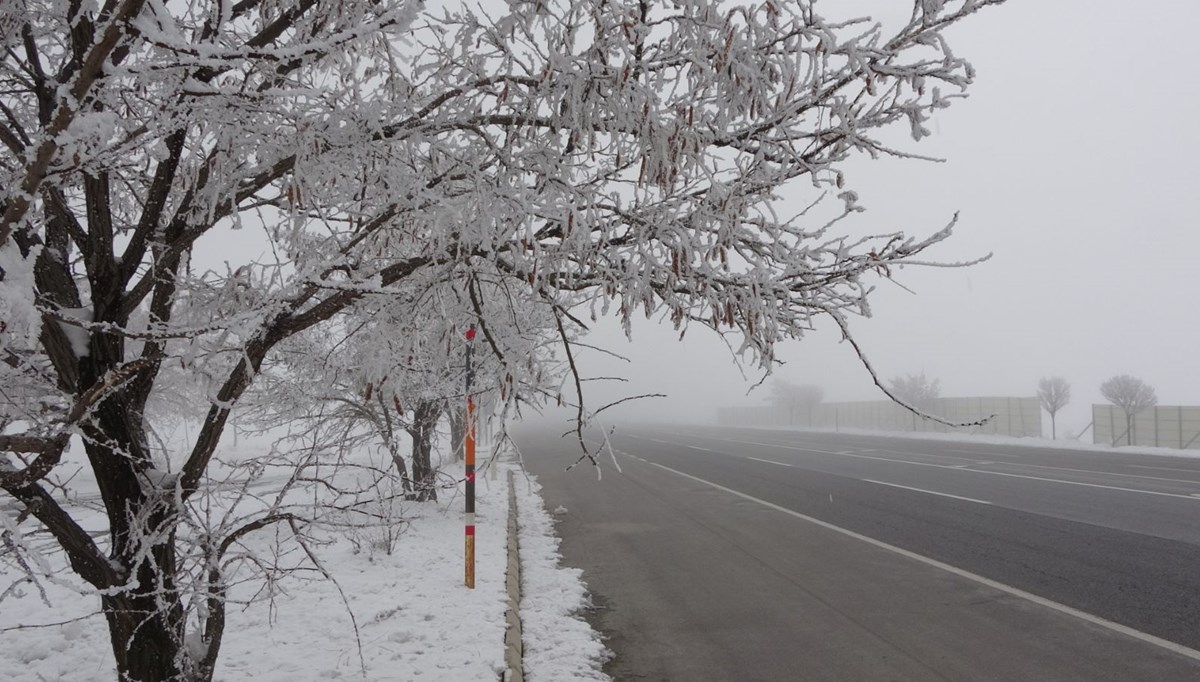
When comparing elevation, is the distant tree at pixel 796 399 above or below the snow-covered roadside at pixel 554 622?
above

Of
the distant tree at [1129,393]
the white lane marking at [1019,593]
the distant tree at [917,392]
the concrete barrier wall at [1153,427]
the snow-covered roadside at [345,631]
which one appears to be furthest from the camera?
the distant tree at [917,392]

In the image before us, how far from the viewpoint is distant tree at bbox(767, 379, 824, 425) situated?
248 ft

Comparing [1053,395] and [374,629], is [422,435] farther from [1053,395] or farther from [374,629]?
[1053,395]

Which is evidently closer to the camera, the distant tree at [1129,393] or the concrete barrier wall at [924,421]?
the distant tree at [1129,393]

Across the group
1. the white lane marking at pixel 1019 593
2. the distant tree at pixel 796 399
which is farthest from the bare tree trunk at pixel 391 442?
the distant tree at pixel 796 399

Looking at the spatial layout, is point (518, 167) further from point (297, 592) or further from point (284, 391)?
point (284, 391)

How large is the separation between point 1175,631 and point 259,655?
727cm

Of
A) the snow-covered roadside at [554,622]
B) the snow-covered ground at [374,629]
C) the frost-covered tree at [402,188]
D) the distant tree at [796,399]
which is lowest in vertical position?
the snow-covered roadside at [554,622]

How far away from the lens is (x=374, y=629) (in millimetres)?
5867

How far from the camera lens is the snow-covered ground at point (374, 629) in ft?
16.5

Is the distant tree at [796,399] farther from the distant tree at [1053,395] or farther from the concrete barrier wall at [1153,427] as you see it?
the concrete barrier wall at [1153,427]

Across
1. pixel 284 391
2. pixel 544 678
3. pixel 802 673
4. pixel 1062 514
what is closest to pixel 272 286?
pixel 544 678

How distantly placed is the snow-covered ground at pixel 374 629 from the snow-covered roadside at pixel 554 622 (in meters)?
0.01

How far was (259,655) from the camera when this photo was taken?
5.30 m
